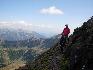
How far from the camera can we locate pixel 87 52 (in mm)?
20859

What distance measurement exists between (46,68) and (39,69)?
2377mm

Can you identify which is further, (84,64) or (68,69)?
(68,69)

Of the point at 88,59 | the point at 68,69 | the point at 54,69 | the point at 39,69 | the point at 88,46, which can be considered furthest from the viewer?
the point at 39,69

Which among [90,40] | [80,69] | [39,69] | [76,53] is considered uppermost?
[90,40]

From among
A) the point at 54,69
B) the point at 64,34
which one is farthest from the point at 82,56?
the point at 64,34

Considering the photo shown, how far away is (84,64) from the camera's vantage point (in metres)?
20.2

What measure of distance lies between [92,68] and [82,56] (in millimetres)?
2878

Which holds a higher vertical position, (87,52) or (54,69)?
(87,52)

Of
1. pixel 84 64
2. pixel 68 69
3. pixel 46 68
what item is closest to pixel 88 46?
pixel 84 64

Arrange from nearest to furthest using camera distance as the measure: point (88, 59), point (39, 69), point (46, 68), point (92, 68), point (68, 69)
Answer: point (92, 68), point (88, 59), point (68, 69), point (46, 68), point (39, 69)

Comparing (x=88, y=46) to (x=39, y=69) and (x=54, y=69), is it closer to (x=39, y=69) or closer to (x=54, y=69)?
(x=54, y=69)

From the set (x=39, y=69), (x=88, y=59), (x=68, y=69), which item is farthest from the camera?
(x=39, y=69)

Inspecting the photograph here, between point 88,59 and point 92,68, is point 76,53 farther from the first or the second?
point 92,68

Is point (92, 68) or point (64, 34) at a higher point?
point (64, 34)
